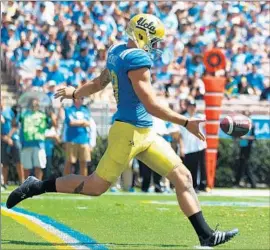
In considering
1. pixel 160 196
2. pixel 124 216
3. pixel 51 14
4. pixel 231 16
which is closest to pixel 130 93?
pixel 124 216

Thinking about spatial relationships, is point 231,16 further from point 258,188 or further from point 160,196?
point 160,196

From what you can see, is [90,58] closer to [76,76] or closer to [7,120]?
[76,76]

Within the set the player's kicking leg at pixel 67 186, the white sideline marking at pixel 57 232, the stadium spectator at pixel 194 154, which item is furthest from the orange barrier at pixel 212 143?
the player's kicking leg at pixel 67 186

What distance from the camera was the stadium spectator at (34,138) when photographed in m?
17.5

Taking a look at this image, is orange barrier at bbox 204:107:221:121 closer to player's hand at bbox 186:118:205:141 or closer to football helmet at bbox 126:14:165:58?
football helmet at bbox 126:14:165:58

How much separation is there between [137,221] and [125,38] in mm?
14454

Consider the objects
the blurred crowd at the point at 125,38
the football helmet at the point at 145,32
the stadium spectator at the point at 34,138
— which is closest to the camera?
the football helmet at the point at 145,32

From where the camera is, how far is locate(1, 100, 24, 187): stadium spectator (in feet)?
58.4

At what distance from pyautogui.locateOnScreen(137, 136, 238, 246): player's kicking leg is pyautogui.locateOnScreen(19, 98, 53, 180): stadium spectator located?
9.17m

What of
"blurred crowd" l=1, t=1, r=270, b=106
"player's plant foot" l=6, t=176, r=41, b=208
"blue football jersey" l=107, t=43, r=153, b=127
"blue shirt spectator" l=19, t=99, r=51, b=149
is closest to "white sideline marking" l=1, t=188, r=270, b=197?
"blue shirt spectator" l=19, t=99, r=51, b=149

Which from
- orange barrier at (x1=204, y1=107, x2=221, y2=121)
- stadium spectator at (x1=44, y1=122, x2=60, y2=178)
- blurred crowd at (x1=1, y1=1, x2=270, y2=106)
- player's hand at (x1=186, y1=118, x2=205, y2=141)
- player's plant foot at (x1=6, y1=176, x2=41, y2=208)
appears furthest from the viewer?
blurred crowd at (x1=1, y1=1, x2=270, y2=106)

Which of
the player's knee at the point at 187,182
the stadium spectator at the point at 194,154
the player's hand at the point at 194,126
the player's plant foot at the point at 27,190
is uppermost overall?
the player's hand at the point at 194,126

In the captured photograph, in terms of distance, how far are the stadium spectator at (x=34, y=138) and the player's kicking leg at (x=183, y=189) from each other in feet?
30.1

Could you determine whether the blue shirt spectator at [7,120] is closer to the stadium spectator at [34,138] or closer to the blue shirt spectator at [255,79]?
the stadium spectator at [34,138]
